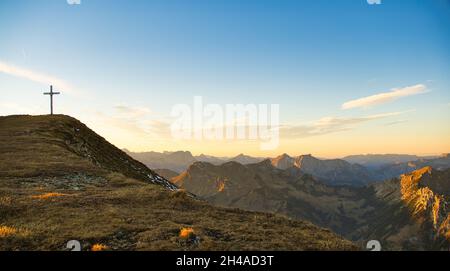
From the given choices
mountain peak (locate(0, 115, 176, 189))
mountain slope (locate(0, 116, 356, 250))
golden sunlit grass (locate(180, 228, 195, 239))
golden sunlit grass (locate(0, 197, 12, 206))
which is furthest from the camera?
mountain peak (locate(0, 115, 176, 189))

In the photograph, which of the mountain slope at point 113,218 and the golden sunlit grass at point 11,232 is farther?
the mountain slope at point 113,218

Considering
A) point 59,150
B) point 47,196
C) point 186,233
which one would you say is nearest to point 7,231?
point 47,196

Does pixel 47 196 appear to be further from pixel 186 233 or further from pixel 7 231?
pixel 186 233

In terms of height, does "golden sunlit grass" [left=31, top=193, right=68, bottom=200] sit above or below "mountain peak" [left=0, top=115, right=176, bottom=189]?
below

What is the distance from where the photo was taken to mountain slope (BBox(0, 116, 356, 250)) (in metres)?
15.8

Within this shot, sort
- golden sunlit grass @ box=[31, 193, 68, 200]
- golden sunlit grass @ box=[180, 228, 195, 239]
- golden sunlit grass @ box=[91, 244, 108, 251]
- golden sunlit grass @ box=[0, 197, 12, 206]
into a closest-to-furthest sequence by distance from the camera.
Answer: golden sunlit grass @ box=[91, 244, 108, 251] → golden sunlit grass @ box=[180, 228, 195, 239] → golden sunlit grass @ box=[0, 197, 12, 206] → golden sunlit grass @ box=[31, 193, 68, 200]

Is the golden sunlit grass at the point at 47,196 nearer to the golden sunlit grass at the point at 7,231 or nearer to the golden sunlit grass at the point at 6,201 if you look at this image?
the golden sunlit grass at the point at 6,201

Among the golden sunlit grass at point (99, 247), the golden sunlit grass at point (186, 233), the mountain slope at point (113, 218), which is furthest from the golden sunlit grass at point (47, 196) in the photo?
the golden sunlit grass at point (186, 233)

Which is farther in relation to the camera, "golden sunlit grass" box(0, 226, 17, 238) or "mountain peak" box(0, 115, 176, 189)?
"mountain peak" box(0, 115, 176, 189)

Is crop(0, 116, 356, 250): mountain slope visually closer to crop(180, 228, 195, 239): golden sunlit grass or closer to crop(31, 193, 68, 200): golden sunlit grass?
crop(31, 193, 68, 200): golden sunlit grass

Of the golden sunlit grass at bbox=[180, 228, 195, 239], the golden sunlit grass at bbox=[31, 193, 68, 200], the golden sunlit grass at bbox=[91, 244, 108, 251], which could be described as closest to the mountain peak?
the golden sunlit grass at bbox=[31, 193, 68, 200]

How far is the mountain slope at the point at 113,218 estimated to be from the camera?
1578 cm

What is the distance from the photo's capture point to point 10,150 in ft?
137

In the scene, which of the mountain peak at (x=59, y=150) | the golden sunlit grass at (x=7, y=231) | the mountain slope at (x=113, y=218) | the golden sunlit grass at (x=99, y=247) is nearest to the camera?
the golden sunlit grass at (x=99, y=247)
